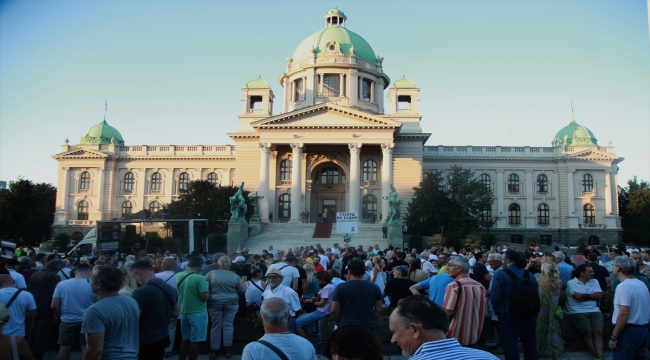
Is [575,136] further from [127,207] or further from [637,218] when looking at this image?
[127,207]

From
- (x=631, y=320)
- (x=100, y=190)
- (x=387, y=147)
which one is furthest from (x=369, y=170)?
(x=631, y=320)

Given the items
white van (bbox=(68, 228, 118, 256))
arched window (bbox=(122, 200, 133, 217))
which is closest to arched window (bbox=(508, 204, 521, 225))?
arched window (bbox=(122, 200, 133, 217))

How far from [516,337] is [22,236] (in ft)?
204

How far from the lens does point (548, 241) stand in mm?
57844

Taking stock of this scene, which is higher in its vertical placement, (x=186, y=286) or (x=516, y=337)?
(x=186, y=286)

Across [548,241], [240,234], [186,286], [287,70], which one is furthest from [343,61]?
[186,286]

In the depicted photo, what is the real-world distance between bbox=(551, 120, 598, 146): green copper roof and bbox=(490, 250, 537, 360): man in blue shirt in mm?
59899

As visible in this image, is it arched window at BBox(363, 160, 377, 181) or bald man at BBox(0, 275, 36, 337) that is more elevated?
arched window at BBox(363, 160, 377, 181)

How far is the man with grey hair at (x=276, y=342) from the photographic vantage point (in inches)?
179

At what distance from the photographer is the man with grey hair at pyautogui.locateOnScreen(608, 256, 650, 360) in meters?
7.26

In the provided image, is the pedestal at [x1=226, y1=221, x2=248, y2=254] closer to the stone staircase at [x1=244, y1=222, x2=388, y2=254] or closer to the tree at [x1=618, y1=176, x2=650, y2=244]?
the stone staircase at [x1=244, y1=222, x2=388, y2=254]

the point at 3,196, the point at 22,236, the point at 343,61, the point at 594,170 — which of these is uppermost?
the point at 343,61

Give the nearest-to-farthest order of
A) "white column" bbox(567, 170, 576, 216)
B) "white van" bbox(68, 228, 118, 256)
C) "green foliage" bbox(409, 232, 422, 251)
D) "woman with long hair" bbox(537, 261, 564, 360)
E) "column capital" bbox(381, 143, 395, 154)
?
"woman with long hair" bbox(537, 261, 564, 360) < "white van" bbox(68, 228, 118, 256) < "green foliage" bbox(409, 232, 422, 251) < "column capital" bbox(381, 143, 395, 154) < "white column" bbox(567, 170, 576, 216)

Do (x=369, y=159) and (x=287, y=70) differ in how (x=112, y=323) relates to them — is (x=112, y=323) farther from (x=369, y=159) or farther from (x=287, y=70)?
(x=287, y=70)
